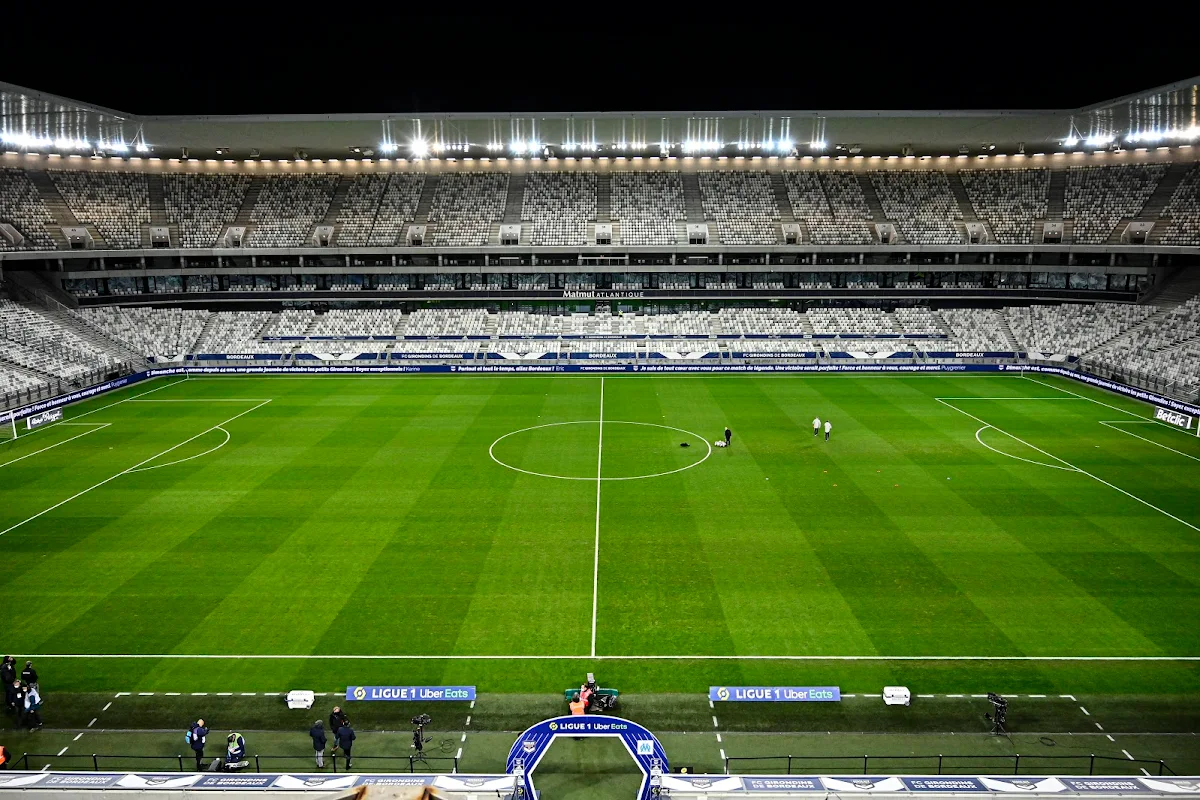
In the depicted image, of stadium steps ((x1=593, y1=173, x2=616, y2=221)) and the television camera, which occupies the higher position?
stadium steps ((x1=593, y1=173, x2=616, y2=221))

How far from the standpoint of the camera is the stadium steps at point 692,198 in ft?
230

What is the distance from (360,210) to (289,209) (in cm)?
671

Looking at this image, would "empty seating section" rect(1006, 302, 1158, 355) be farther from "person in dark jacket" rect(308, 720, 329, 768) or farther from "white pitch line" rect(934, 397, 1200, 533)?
"person in dark jacket" rect(308, 720, 329, 768)

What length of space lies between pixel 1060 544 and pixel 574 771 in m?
18.9

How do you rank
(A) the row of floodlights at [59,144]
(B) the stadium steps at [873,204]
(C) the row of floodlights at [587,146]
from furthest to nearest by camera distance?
1. (B) the stadium steps at [873,204]
2. (C) the row of floodlights at [587,146]
3. (A) the row of floodlights at [59,144]

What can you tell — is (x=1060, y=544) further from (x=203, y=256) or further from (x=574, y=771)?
(x=203, y=256)

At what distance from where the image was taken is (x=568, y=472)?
3300 cm

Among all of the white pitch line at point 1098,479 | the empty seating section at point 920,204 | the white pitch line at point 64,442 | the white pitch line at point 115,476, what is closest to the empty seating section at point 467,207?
the white pitch line at point 115,476

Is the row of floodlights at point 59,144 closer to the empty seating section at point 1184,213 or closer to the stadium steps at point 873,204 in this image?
the stadium steps at point 873,204

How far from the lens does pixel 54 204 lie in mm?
63312

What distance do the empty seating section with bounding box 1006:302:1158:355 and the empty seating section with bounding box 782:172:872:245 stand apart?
14.6m

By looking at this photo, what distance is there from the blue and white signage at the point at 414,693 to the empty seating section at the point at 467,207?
5464 cm

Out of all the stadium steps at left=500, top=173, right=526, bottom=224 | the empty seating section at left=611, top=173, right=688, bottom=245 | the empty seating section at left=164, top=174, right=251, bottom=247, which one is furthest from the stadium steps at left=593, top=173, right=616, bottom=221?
the empty seating section at left=164, top=174, right=251, bottom=247

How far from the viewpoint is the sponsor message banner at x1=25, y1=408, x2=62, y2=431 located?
134 feet
